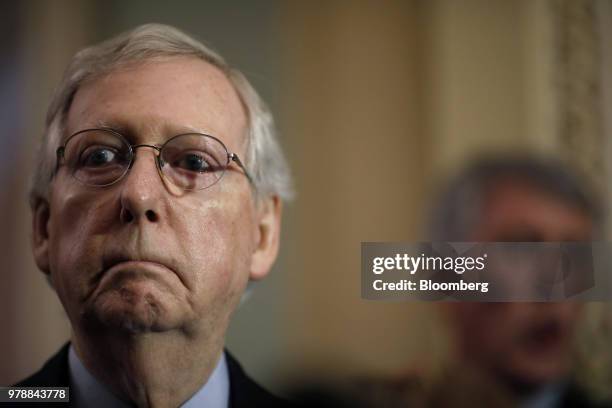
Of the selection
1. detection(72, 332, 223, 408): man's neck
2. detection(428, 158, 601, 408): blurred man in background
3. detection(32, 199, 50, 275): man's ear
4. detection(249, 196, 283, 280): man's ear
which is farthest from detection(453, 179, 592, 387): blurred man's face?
detection(32, 199, 50, 275): man's ear

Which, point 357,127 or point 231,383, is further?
point 357,127

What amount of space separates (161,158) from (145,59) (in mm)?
205

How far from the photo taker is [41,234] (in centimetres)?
139

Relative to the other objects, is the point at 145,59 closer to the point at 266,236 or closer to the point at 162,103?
the point at 162,103

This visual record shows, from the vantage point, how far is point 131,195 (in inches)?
49.4

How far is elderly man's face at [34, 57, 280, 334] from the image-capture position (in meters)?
1.25

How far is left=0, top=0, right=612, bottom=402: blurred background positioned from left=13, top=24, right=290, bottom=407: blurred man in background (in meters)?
0.09

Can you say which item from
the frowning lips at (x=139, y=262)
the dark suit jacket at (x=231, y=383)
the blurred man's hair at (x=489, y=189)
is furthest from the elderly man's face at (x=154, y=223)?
the blurred man's hair at (x=489, y=189)

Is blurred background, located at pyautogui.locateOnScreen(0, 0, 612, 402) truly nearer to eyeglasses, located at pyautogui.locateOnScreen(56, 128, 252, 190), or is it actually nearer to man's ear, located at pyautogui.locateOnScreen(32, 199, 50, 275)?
man's ear, located at pyautogui.locateOnScreen(32, 199, 50, 275)

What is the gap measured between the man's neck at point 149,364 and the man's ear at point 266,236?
0.17 meters

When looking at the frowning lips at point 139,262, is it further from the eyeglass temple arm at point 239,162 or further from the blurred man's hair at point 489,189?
the blurred man's hair at point 489,189

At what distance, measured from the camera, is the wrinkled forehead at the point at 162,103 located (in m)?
1.29

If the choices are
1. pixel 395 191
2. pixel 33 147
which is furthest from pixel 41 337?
pixel 395 191

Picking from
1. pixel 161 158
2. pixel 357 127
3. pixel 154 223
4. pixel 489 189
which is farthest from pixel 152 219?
pixel 489 189
